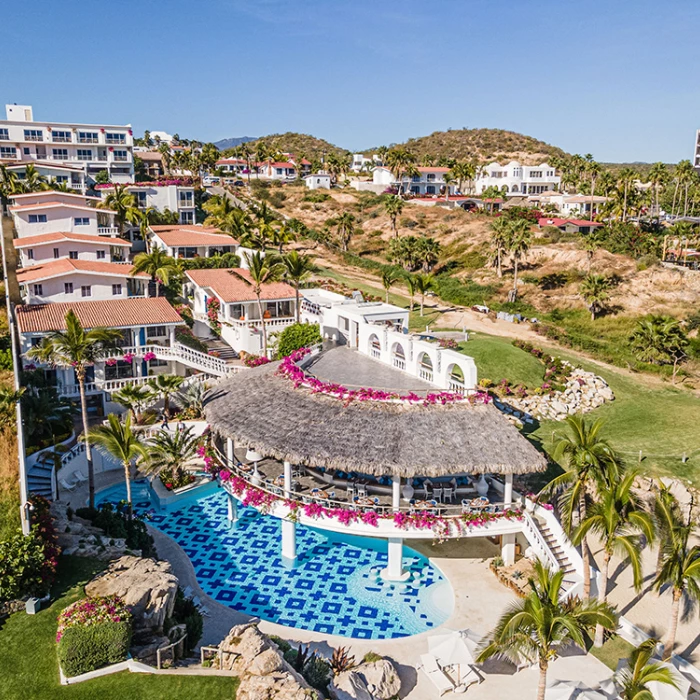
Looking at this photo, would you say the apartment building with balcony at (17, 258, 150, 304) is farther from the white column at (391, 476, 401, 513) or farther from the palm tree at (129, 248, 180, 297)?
the white column at (391, 476, 401, 513)

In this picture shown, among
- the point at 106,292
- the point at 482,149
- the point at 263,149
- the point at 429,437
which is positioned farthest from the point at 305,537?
the point at 482,149

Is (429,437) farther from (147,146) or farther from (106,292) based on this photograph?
(147,146)

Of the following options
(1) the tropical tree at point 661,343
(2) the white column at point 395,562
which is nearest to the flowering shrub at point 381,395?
(2) the white column at point 395,562

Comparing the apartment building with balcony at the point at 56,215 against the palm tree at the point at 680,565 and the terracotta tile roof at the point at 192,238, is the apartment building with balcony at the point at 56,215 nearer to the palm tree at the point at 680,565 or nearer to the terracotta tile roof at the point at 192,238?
the terracotta tile roof at the point at 192,238

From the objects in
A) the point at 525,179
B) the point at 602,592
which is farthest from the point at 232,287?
the point at 525,179

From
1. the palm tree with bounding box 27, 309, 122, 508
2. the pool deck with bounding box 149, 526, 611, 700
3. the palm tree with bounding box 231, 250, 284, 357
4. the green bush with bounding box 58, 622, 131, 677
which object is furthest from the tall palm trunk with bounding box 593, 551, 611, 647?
the palm tree with bounding box 231, 250, 284, 357

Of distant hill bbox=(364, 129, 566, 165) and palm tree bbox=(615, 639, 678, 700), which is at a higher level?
distant hill bbox=(364, 129, 566, 165)
